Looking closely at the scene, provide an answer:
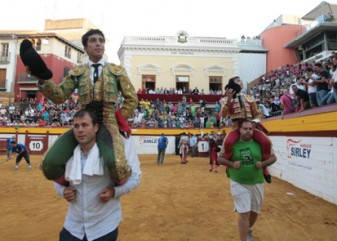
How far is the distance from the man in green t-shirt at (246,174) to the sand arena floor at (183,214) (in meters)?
0.99

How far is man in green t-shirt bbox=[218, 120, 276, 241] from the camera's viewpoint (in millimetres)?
3578

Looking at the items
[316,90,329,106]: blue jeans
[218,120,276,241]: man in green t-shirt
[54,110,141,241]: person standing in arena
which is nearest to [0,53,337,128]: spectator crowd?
[316,90,329,106]: blue jeans

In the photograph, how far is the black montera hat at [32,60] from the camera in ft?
7.27

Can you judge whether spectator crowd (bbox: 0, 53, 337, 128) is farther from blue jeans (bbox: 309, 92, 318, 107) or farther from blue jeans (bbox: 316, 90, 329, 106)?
blue jeans (bbox: 316, 90, 329, 106)

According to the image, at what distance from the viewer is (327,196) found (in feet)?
22.3

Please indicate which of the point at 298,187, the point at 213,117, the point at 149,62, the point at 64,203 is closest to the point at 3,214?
the point at 64,203

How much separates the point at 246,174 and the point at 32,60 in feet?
8.60

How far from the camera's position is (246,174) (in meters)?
3.63

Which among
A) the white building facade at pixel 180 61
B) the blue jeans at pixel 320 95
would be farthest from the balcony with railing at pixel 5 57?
the blue jeans at pixel 320 95

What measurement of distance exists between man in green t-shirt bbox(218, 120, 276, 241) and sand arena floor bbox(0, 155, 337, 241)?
38.9 inches

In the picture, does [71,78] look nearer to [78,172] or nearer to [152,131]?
[78,172]

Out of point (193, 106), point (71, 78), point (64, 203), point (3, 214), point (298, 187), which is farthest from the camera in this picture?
point (193, 106)

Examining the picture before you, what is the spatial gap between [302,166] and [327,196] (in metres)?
1.55

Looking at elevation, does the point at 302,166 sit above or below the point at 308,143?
below
